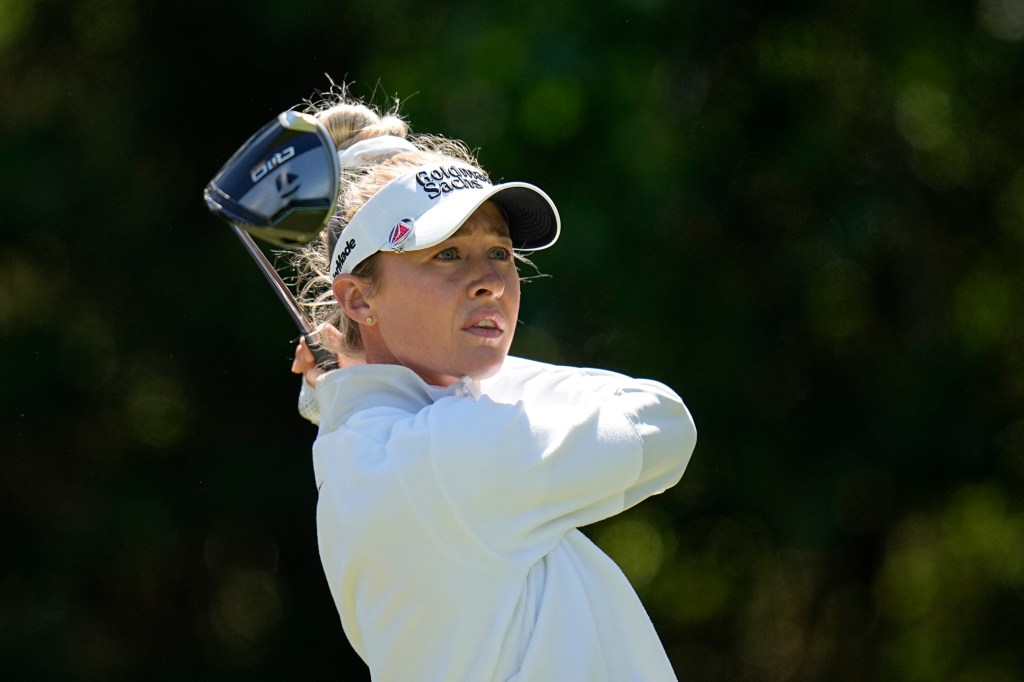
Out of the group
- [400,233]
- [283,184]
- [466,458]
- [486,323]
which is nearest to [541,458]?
[466,458]

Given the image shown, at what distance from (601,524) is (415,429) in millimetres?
4771

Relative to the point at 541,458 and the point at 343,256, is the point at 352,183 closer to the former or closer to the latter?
the point at 343,256

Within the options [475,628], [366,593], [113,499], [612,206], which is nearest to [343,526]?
[366,593]

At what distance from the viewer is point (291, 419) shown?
21.1 feet

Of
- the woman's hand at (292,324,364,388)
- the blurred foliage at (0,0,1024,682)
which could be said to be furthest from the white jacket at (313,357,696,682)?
the blurred foliage at (0,0,1024,682)

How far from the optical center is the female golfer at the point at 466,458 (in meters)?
2.07

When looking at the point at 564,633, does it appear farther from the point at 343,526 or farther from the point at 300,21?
the point at 300,21

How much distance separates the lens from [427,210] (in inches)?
90.7

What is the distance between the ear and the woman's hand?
0.11m

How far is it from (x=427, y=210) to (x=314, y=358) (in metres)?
0.54

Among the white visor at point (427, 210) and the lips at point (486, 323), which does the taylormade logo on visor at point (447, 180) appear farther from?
the lips at point (486, 323)

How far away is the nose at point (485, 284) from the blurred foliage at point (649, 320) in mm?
3292

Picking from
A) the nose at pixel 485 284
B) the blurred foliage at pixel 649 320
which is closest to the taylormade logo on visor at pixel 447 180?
the nose at pixel 485 284

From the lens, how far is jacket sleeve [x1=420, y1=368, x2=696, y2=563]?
81.0 inches
